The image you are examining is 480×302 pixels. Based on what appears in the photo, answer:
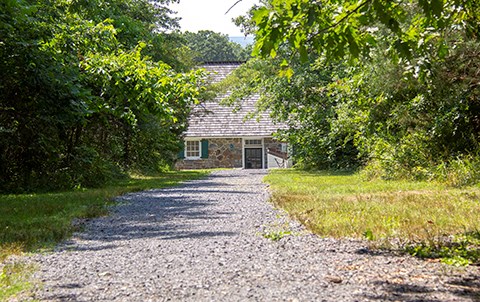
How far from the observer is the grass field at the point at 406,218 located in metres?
6.23

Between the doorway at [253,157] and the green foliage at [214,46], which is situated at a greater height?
the green foliage at [214,46]

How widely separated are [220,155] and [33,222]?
98.4 ft

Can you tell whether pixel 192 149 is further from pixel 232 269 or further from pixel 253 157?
pixel 232 269

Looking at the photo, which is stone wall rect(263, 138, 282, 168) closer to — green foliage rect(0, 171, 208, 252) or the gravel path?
green foliage rect(0, 171, 208, 252)

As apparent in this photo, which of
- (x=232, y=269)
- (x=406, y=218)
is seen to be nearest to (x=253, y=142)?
(x=406, y=218)

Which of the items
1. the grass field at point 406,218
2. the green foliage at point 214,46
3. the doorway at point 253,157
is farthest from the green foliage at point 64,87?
the green foliage at point 214,46

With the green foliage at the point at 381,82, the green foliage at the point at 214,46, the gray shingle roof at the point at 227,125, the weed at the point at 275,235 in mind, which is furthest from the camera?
the green foliage at the point at 214,46

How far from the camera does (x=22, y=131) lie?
15.5m

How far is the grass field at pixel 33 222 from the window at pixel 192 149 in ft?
80.7

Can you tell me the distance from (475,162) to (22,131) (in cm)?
993

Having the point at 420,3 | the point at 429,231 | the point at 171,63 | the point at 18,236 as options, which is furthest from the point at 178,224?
the point at 171,63

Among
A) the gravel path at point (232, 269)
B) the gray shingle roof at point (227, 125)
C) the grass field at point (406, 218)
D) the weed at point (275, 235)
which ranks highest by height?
the gray shingle roof at point (227, 125)

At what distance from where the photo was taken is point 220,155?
38.8 m

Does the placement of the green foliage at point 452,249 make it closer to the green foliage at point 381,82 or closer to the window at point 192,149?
the green foliage at point 381,82
